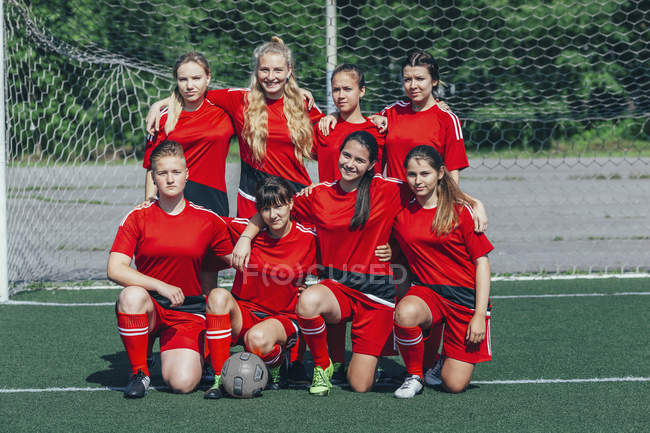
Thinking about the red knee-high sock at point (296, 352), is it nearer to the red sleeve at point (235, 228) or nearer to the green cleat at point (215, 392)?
the green cleat at point (215, 392)

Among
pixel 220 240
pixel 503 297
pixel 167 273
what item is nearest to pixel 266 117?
pixel 220 240

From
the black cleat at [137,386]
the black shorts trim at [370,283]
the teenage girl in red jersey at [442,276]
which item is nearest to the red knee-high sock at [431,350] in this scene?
the teenage girl in red jersey at [442,276]

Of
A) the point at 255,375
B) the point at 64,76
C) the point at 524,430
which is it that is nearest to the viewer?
the point at 524,430

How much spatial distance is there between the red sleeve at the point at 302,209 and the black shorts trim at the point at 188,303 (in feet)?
1.95

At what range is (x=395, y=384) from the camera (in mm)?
3617

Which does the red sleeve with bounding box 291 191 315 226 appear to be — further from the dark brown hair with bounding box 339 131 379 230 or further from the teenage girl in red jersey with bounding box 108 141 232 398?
the teenage girl in red jersey with bounding box 108 141 232 398

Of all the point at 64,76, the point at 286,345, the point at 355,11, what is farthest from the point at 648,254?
the point at 64,76

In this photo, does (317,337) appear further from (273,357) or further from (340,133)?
(340,133)

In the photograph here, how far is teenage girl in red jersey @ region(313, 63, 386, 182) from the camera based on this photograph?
3.66m

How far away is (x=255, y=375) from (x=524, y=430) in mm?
1122

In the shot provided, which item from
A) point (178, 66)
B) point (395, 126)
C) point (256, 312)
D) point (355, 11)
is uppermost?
point (355, 11)

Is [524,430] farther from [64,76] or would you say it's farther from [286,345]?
[64,76]

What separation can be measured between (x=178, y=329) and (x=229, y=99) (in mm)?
1191

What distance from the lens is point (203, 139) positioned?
3.86 m
